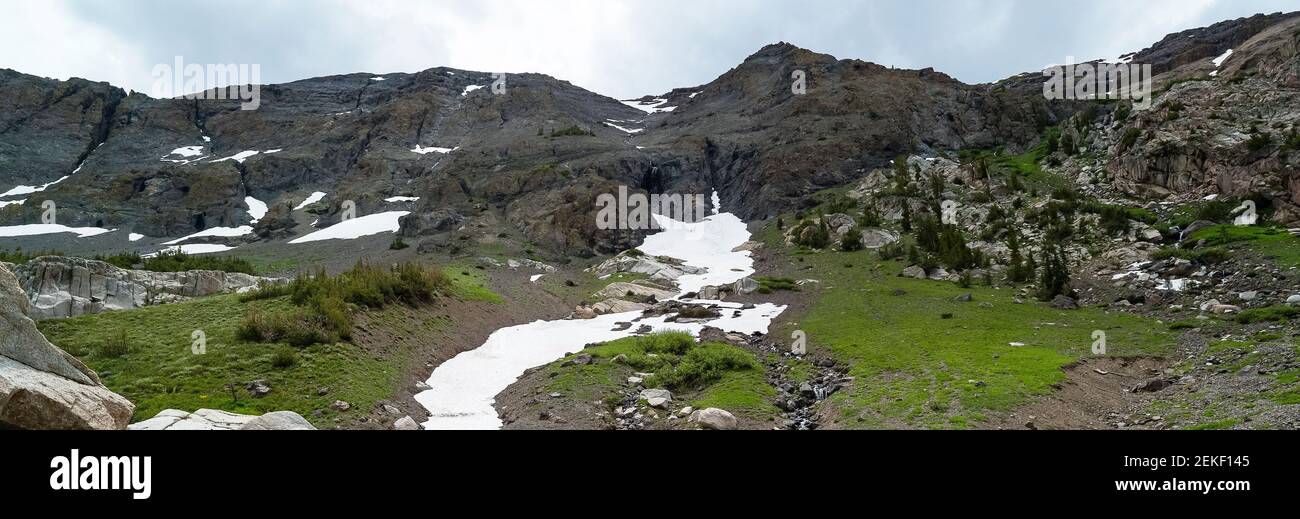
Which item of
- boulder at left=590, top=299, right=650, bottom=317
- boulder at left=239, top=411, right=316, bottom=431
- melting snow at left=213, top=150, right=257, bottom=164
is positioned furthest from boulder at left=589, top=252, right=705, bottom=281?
melting snow at left=213, top=150, right=257, bottom=164

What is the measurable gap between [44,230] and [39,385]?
439 feet

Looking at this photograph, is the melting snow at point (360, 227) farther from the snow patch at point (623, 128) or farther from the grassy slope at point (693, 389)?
the grassy slope at point (693, 389)

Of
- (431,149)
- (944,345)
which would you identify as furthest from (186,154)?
(944,345)

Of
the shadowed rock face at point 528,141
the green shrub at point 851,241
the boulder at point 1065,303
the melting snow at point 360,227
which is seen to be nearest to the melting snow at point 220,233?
the shadowed rock face at point 528,141

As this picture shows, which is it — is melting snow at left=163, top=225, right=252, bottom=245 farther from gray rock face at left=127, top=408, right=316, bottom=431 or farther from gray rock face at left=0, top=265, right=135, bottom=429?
gray rock face at left=127, top=408, right=316, bottom=431

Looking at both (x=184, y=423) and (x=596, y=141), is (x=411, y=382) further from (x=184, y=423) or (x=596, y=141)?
(x=596, y=141)

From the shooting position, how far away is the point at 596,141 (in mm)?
123875

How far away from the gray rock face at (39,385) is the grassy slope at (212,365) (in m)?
2.39

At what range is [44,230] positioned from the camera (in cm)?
10594

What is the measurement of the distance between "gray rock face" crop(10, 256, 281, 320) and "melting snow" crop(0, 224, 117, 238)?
85391 mm

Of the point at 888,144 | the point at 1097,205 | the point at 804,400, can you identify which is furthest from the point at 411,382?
the point at 888,144

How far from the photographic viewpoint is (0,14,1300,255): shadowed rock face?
3939 inches

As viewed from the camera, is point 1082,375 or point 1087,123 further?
point 1087,123

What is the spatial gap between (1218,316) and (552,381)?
2989 cm
